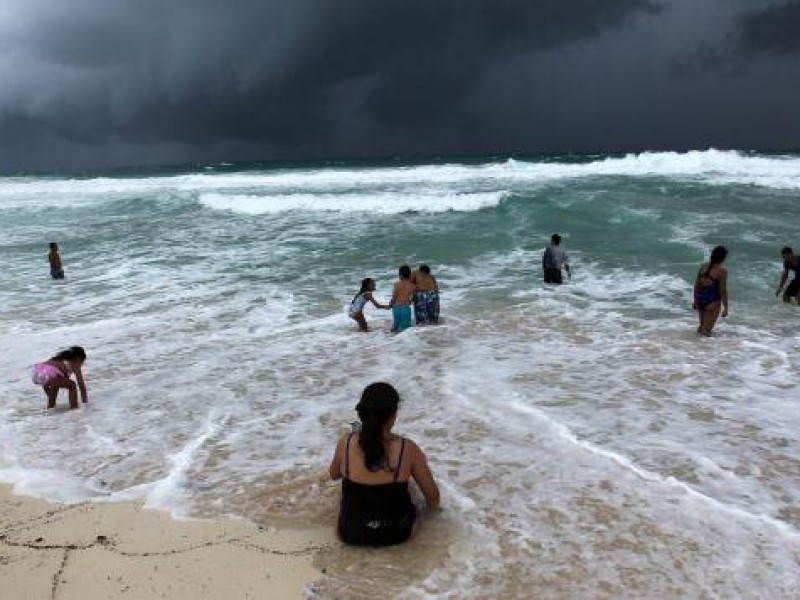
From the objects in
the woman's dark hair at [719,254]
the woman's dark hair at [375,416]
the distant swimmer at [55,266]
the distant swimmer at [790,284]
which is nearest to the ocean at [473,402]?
the distant swimmer at [790,284]

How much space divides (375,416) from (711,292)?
775 centimetres

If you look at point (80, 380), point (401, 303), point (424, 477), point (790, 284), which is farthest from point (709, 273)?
point (80, 380)

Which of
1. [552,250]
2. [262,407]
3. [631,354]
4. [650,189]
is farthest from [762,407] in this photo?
[650,189]

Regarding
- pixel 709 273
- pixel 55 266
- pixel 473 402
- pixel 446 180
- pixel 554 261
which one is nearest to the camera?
pixel 473 402

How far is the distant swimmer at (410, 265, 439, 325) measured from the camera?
12.2m

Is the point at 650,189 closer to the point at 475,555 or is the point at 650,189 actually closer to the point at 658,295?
the point at 658,295

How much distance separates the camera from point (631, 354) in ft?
32.3

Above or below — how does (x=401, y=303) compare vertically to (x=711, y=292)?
below

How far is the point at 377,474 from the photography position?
4.77 metres

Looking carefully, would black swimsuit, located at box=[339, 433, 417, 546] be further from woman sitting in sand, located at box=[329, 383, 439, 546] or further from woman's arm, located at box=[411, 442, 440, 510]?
woman's arm, located at box=[411, 442, 440, 510]

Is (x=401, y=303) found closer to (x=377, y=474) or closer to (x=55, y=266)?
(x=377, y=474)

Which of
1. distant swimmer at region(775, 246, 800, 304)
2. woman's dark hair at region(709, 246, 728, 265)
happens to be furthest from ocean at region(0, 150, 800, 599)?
woman's dark hair at region(709, 246, 728, 265)

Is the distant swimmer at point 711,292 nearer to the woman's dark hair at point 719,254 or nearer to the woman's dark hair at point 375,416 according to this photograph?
the woman's dark hair at point 719,254

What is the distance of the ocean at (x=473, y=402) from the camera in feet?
16.2
